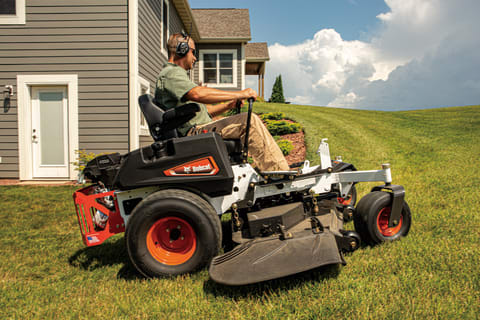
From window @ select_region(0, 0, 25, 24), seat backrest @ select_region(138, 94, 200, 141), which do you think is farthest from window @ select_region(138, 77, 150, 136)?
seat backrest @ select_region(138, 94, 200, 141)

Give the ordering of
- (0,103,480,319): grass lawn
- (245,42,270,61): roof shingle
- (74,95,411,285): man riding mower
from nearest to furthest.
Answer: (0,103,480,319): grass lawn, (74,95,411,285): man riding mower, (245,42,270,61): roof shingle

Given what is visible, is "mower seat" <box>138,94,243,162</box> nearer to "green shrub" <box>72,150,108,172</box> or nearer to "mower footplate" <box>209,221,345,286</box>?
"mower footplate" <box>209,221,345,286</box>

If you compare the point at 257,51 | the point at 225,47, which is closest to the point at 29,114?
the point at 225,47

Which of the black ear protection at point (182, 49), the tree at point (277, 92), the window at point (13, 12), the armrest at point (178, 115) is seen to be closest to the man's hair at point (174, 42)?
the black ear protection at point (182, 49)

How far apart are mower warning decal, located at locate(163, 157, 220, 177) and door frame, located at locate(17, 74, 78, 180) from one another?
6285 millimetres

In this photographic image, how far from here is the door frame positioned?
7.68m

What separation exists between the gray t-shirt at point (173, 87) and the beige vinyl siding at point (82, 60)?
5334 mm

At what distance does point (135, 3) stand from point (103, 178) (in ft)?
21.4

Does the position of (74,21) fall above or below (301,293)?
above

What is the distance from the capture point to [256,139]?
9.00 feet

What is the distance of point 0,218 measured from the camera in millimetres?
4543

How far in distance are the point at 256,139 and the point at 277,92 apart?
2490 centimetres

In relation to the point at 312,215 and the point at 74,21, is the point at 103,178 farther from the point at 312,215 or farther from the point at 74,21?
the point at 74,21

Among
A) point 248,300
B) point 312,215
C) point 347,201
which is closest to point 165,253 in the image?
point 248,300
